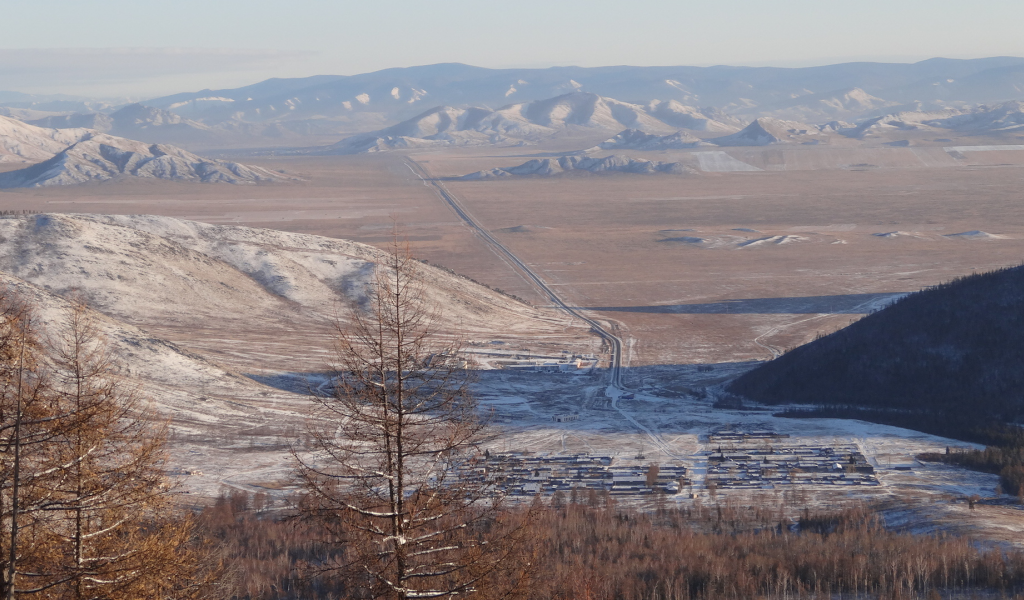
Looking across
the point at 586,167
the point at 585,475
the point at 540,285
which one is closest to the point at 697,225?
the point at 540,285

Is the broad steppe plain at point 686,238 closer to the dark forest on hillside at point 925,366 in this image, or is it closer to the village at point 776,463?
the village at point 776,463

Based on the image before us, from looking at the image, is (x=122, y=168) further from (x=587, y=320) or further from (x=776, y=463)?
(x=776, y=463)

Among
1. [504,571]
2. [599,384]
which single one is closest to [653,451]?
[599,384]

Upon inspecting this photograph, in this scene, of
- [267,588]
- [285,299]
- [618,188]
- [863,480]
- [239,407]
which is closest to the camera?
[267,588]

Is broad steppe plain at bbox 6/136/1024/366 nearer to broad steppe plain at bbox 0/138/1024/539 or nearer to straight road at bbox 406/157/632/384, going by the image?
broad steppe plain at bbox 0/138/1024/539

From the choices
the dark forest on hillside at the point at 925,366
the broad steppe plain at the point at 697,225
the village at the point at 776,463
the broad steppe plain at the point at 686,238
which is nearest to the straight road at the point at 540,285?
the broad steppe plain at the point at 686,238

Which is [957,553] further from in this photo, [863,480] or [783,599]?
[863,480]

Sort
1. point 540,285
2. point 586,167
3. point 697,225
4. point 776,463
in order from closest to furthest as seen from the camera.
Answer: point 776,463, point 540,285, point 697,225, point 586,167
